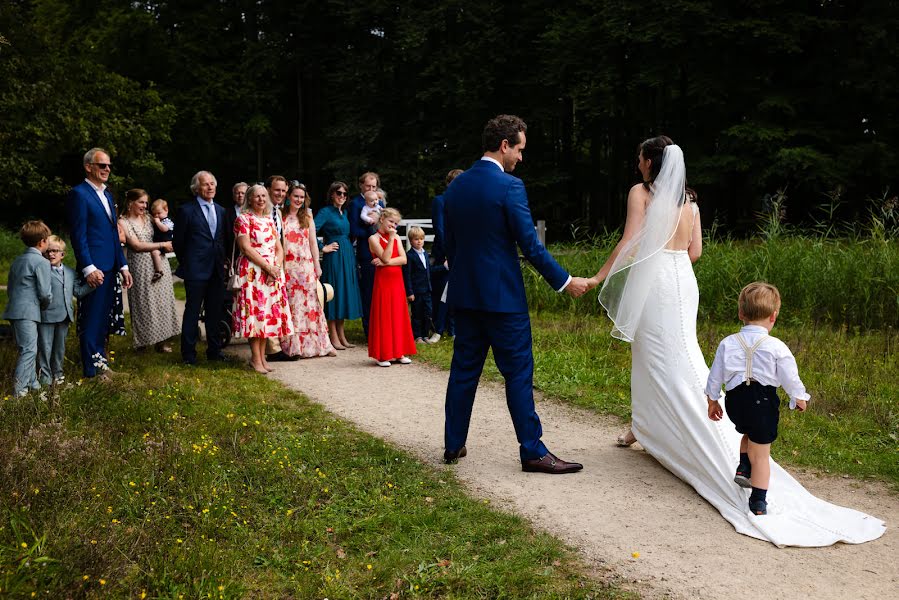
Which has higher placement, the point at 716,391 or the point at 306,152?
the point at 306,152

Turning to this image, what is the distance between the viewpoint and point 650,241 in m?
5.70

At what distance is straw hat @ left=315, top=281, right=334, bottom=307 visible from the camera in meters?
10.1

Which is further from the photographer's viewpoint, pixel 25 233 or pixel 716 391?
pixel 25 233

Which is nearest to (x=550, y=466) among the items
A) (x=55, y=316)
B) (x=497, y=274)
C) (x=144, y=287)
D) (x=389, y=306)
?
(x=497, y=274)

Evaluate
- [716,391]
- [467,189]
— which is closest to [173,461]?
[467,189]

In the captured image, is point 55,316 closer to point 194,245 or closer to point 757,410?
point 194,245

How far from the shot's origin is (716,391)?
492 centimetres

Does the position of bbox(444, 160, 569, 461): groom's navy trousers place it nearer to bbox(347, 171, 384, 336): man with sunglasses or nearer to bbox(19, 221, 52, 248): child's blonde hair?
bbox(19, 221, 52, 248): child's blonde hair

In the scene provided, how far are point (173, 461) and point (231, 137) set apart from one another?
31418 mm

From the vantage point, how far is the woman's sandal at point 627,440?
20.8 feet

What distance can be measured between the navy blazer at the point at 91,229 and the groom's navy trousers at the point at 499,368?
13.3 ft

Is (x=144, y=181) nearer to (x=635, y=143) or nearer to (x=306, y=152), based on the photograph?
(x=306, y=152)

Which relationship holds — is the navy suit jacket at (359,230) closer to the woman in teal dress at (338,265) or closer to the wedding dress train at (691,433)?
the woman in teal dress at (338,265)

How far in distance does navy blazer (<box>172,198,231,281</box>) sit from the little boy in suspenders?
614 centimetres
